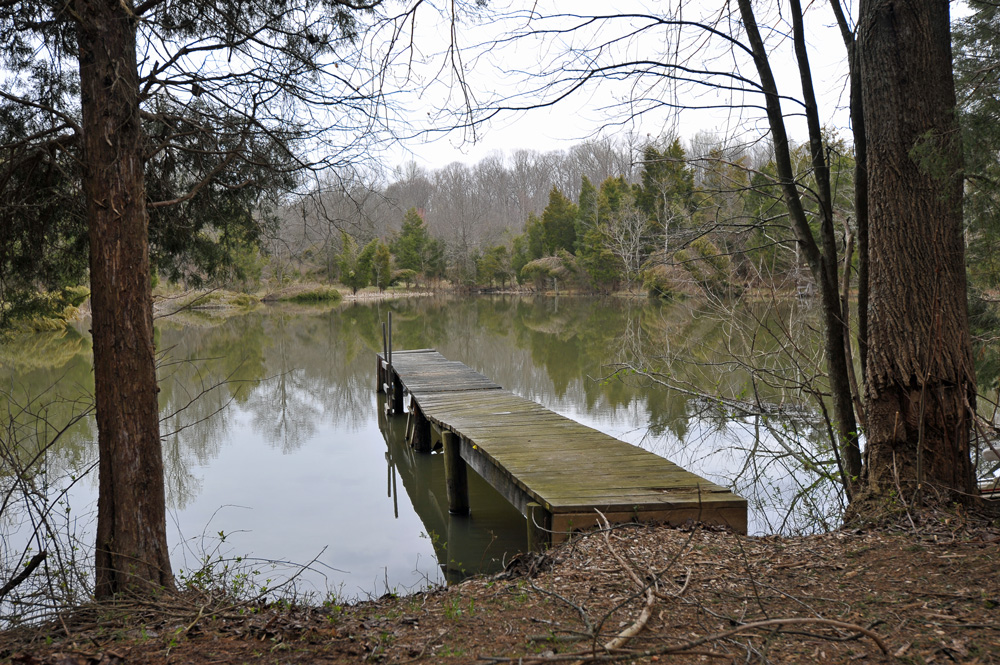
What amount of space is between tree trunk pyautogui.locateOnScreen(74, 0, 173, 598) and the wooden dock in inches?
96.4

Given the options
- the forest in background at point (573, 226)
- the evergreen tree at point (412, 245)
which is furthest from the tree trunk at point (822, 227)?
the evergreen tree at point (412, 245)

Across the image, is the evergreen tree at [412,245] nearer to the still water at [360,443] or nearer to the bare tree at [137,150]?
the still water at [360,443]

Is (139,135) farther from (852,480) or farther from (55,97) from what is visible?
(852,480)

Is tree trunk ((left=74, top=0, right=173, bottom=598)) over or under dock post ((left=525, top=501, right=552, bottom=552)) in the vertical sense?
over

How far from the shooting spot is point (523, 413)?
8.81 metres

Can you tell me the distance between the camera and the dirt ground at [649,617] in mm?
2648

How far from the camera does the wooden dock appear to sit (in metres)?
4.90

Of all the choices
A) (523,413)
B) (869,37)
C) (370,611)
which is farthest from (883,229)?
(523,413)

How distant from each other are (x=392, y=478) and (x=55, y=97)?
5.94 meters

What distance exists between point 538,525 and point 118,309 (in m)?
2.87

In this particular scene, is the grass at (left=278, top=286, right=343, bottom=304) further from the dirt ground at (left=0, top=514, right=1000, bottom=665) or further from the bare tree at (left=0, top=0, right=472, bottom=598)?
the dirt ground at (left=0, top=514, right=1000, bottom=665)

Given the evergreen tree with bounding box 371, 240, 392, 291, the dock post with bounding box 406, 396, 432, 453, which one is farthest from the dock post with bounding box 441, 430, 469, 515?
the evergreen tree with bounding box 371, 240, 392, 291

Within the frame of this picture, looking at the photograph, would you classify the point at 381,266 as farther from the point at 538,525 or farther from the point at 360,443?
the point at 538,525

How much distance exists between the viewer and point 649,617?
9.71ft
